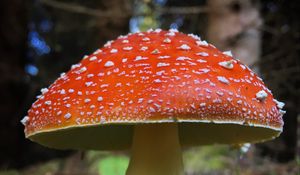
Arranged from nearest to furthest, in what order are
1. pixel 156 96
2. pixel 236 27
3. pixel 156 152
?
pixel 156 96 < pixel 156 152 < pixel 236 27

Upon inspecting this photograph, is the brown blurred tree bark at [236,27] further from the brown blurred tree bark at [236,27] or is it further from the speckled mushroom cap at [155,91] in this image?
the speckled mushroom cap at [155,91]

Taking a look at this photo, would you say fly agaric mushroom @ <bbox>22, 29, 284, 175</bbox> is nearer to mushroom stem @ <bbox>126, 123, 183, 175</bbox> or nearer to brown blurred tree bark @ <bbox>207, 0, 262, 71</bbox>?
mushroom stem @ <bbox>126, 123, 183, 175</bbox>

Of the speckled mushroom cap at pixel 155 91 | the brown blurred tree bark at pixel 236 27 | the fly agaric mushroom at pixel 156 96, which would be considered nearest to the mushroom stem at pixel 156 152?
the fly agaric mushroom at pixel 156 96

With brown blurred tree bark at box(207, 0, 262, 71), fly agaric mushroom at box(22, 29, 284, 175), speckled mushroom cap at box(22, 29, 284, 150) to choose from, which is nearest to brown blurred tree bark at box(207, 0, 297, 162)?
brown blurred tree bark at box(207, 0, 262, 71)

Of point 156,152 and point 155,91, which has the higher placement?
point 155,91

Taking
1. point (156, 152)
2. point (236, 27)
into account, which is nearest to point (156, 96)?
point (156, 152)

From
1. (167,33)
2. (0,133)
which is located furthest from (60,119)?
(0,133)

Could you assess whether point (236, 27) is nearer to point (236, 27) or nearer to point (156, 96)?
point (236, 27)

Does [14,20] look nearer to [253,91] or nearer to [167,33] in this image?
[167,33]
